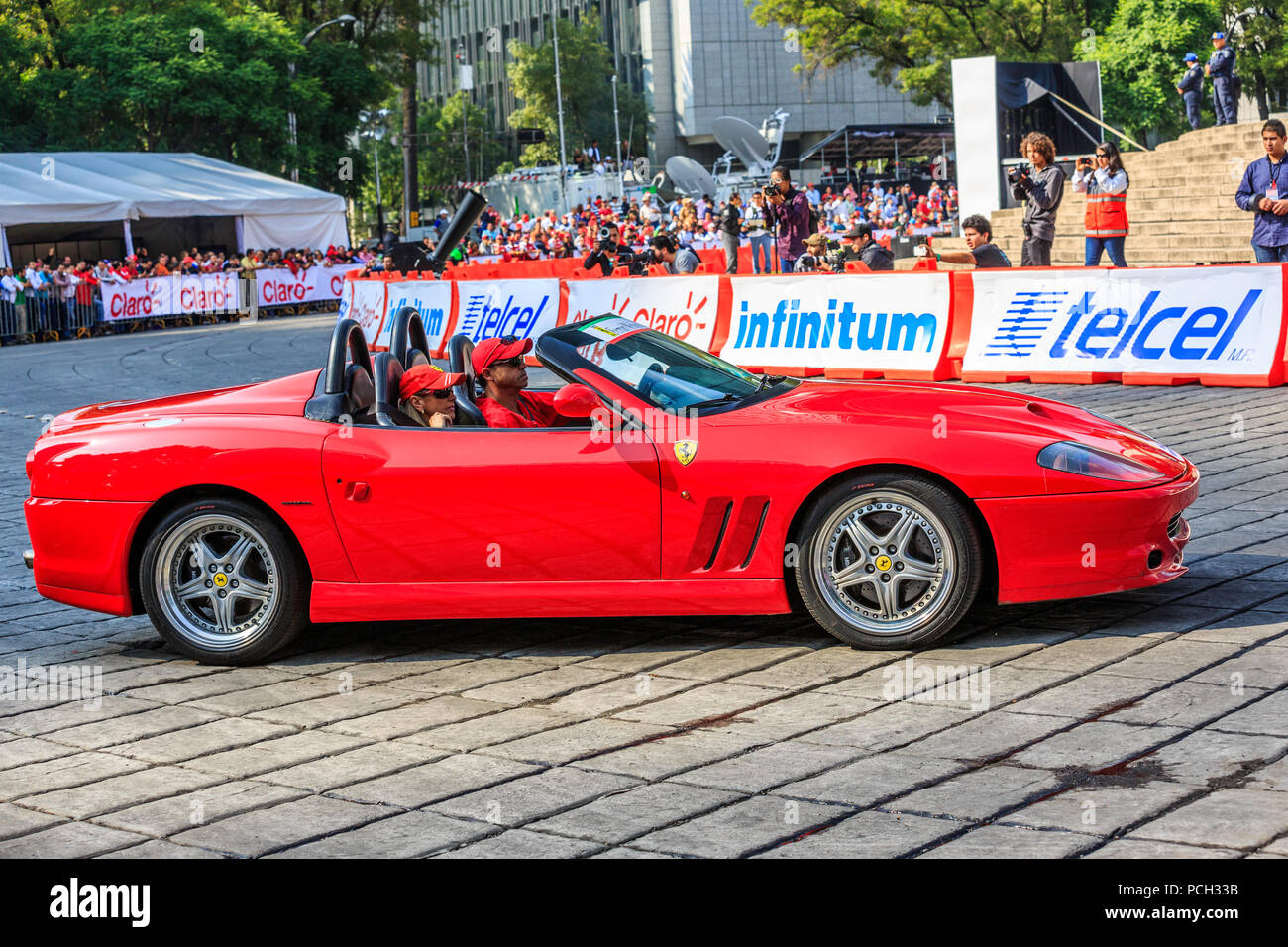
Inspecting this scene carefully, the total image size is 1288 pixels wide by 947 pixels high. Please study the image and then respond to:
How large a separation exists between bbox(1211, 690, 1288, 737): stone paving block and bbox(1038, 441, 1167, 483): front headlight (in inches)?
40.6

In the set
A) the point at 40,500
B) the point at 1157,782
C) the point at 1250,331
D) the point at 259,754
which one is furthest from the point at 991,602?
the point at 1250,331

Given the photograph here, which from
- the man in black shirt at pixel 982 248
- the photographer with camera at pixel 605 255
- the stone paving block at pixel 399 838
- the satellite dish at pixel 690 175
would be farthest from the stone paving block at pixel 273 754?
the satellite dish at pixel 690 175

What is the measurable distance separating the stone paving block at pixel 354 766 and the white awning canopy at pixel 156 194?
28877 mm

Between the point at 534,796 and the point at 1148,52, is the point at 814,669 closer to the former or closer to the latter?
the point at 534,796

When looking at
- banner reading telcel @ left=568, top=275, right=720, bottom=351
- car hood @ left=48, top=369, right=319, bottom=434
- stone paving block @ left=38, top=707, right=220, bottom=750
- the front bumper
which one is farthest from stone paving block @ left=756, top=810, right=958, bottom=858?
banner reading telcel @ left=568, top=275, right=720, bottom=351

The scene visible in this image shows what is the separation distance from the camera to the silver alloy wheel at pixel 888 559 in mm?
5504

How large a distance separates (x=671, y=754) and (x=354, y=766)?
957mm

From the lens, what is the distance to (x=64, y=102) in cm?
4419

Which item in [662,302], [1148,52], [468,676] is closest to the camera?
[468,676]

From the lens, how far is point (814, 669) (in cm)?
547

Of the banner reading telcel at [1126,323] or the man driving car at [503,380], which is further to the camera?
the banner reading telcel at [1126,323]

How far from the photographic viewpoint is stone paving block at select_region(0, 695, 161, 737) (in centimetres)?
527
